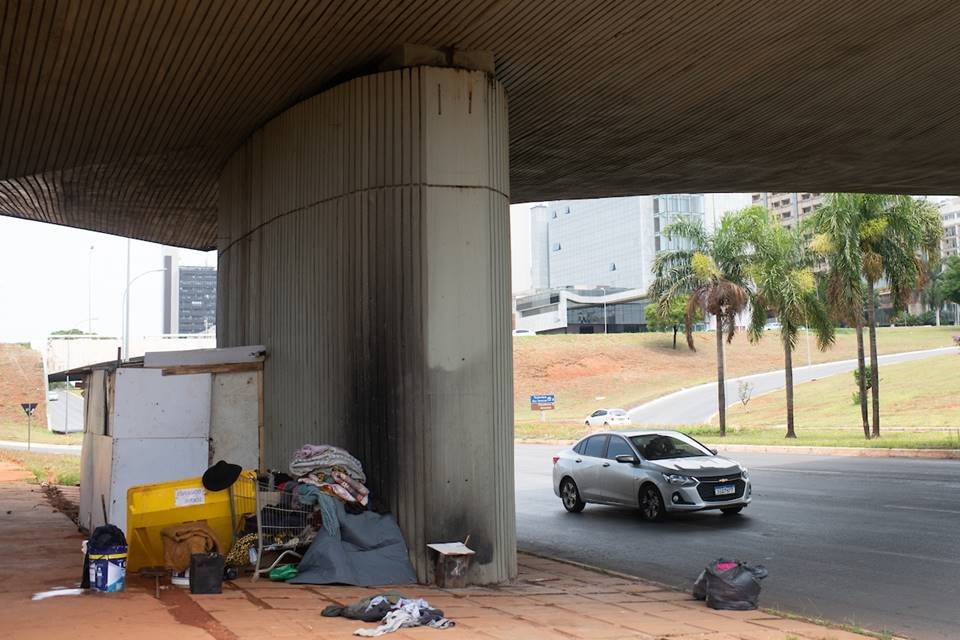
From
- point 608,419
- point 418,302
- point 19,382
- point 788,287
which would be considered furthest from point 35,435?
point 418,302

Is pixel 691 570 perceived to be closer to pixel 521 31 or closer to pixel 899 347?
pixel 521 31

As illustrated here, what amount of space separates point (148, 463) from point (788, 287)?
30933 mm

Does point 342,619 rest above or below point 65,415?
above

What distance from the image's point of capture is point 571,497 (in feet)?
56.7

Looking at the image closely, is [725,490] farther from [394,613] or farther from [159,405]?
[394,613]

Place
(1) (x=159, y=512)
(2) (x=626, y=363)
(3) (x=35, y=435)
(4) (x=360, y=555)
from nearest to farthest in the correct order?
(1) (x=159, y=512) < (4) (x=360, y=555) < (3) (x=35, y=435) < (2) (x=626, y=363)

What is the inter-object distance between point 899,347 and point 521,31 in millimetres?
87536

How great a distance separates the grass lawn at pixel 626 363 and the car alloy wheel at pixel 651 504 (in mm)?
46507

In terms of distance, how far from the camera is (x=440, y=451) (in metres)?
9.75

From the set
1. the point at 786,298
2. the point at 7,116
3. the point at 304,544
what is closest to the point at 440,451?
the point at 304,544

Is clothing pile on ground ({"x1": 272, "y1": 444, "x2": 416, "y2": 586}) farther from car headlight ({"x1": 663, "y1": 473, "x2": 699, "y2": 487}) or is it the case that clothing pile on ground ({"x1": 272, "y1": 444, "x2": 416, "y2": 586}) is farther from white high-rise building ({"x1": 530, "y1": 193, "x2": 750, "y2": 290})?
white high-rise building ({"x1": 530, "y1": 193, "x2": 750, "y2": 290})

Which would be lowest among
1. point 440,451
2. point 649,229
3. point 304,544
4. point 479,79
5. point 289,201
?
point 304,544

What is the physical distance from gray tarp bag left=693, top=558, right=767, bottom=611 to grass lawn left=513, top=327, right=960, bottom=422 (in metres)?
53.9

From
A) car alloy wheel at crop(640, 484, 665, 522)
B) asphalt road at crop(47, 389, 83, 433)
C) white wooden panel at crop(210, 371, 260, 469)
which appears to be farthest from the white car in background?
white wooden panel at crop(210, 371, 260, 469)
